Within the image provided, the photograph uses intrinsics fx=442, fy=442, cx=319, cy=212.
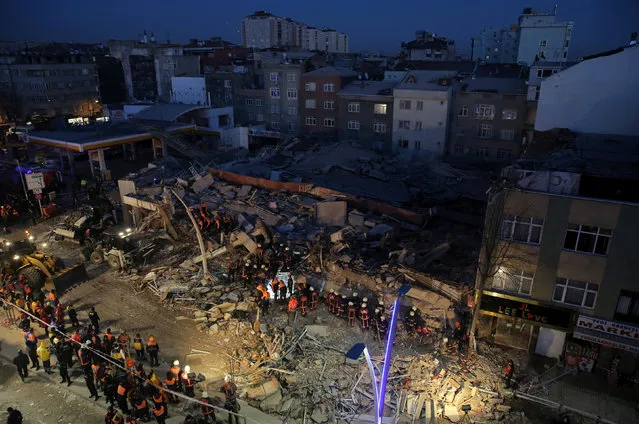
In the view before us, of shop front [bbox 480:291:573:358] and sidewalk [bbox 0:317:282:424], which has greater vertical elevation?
shop front [bbox 480:291:573:358]

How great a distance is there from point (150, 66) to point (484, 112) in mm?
56292

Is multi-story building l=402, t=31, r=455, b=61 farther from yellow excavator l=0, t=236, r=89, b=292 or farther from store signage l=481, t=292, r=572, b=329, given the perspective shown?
yellow excavator l=0, t=236, r=89, b=292

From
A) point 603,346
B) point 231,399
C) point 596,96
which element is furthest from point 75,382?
point 596,96

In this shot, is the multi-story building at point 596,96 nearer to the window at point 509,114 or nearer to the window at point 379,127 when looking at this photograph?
the window at point 509,114

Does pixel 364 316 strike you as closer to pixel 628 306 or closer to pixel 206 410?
Result: pixel 206 410

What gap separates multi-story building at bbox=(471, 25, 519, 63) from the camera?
82769 millimetres

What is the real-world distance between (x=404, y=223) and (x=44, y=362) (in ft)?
69.8

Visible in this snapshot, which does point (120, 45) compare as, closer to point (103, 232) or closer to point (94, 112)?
point (94, 112)

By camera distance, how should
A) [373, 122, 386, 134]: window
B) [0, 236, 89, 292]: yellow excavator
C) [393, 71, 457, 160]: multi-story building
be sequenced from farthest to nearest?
[373, 122, 386, 134]: window
[393, 71, 457, 160]: multi-story building
[0, 236, 89, 292]: yellow excavator

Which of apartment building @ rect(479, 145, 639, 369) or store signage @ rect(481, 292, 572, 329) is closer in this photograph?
apartment building @ rect(479, 145, 639, 369)

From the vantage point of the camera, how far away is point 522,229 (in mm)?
16984

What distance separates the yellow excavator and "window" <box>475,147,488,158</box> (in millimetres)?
35983

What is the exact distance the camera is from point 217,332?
62.9 ft

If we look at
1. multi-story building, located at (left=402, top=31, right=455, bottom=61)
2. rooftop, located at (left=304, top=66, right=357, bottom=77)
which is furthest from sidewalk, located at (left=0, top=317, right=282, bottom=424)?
multi-story building, located at (left=402, top=31, right=455, bottom=61)
